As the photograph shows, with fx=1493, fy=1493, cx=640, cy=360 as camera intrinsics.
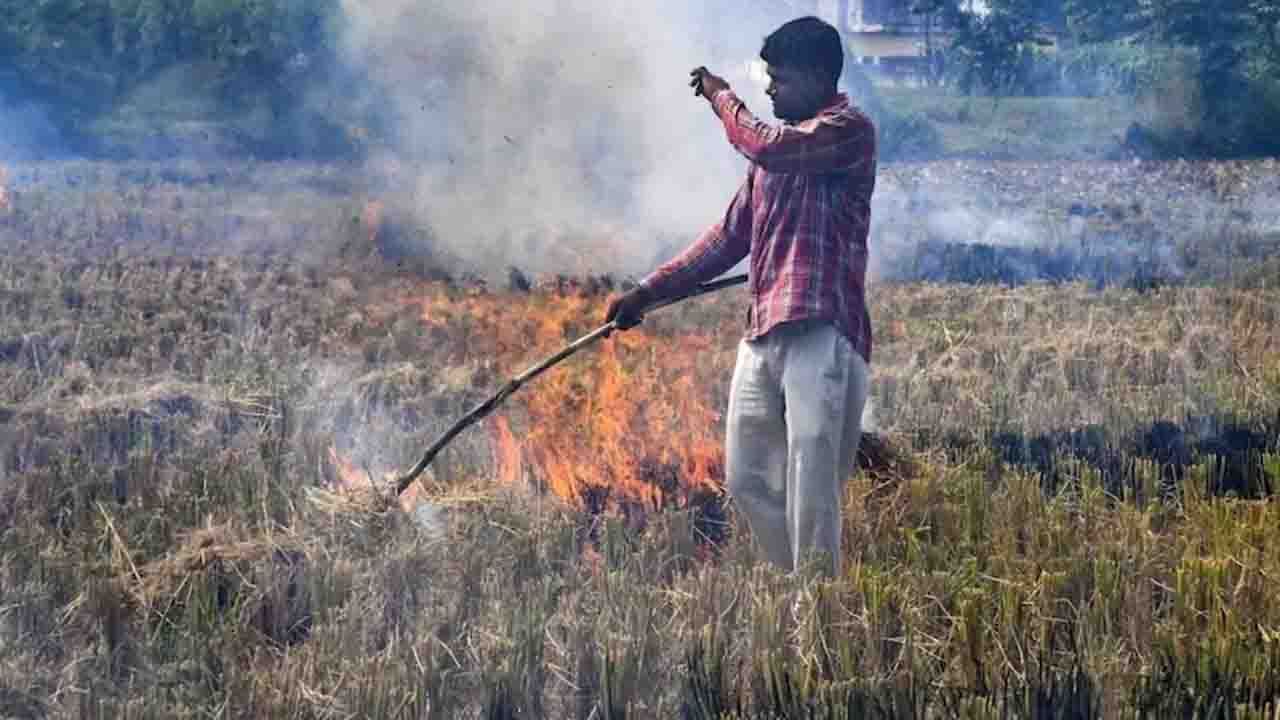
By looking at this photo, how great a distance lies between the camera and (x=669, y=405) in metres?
6.63

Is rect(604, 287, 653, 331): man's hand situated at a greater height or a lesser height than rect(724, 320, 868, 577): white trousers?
greater

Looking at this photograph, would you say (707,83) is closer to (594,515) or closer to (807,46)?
(807,46)

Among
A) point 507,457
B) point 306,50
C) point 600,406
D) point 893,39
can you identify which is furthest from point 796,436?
point 893,39

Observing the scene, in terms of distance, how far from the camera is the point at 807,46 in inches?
173

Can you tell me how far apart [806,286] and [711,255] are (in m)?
0.52

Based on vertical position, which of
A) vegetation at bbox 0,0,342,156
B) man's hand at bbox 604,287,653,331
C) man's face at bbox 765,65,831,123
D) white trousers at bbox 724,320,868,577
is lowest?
white trousers at bbox 724,320,868,577

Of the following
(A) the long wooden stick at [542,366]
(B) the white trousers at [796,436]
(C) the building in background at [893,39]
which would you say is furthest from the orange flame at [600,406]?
(C) the building in background at [893,39]

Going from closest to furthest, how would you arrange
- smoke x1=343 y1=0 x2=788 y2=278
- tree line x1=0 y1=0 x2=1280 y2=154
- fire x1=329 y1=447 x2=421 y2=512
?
fire x1=329 y1=447 x2=421 y2=512 < smoke x1=343 y1=0 x2=788 y2=278 < tree line x1=0 y1=0 x2=1280 y2=154

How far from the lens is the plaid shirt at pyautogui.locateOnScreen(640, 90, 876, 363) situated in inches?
170

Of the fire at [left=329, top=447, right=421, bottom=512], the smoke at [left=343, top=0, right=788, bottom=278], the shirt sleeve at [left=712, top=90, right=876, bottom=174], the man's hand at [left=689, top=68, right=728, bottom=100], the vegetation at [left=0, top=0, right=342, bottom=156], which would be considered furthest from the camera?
the vegetation at [left=0, top=0, right=342, bottom=156]

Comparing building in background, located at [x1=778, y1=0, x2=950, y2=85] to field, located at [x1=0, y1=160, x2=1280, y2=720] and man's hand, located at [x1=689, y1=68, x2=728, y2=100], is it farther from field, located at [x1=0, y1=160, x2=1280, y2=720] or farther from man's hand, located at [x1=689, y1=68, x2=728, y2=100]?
man's hand, located at [x1=689, y1=68, x2=728, y2=100]

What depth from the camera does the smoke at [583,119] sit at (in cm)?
1301

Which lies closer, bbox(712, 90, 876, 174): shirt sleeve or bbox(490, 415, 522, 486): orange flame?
bbox(712, 90, 876, 174): shirt sleeve

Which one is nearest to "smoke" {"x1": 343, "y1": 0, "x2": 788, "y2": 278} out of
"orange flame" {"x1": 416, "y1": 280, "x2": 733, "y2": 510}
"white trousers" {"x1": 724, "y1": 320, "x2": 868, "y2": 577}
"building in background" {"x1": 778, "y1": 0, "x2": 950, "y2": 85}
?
"orange flame" {"x1": 416, "y1": 280, "x2": 733, "y2": 510}
